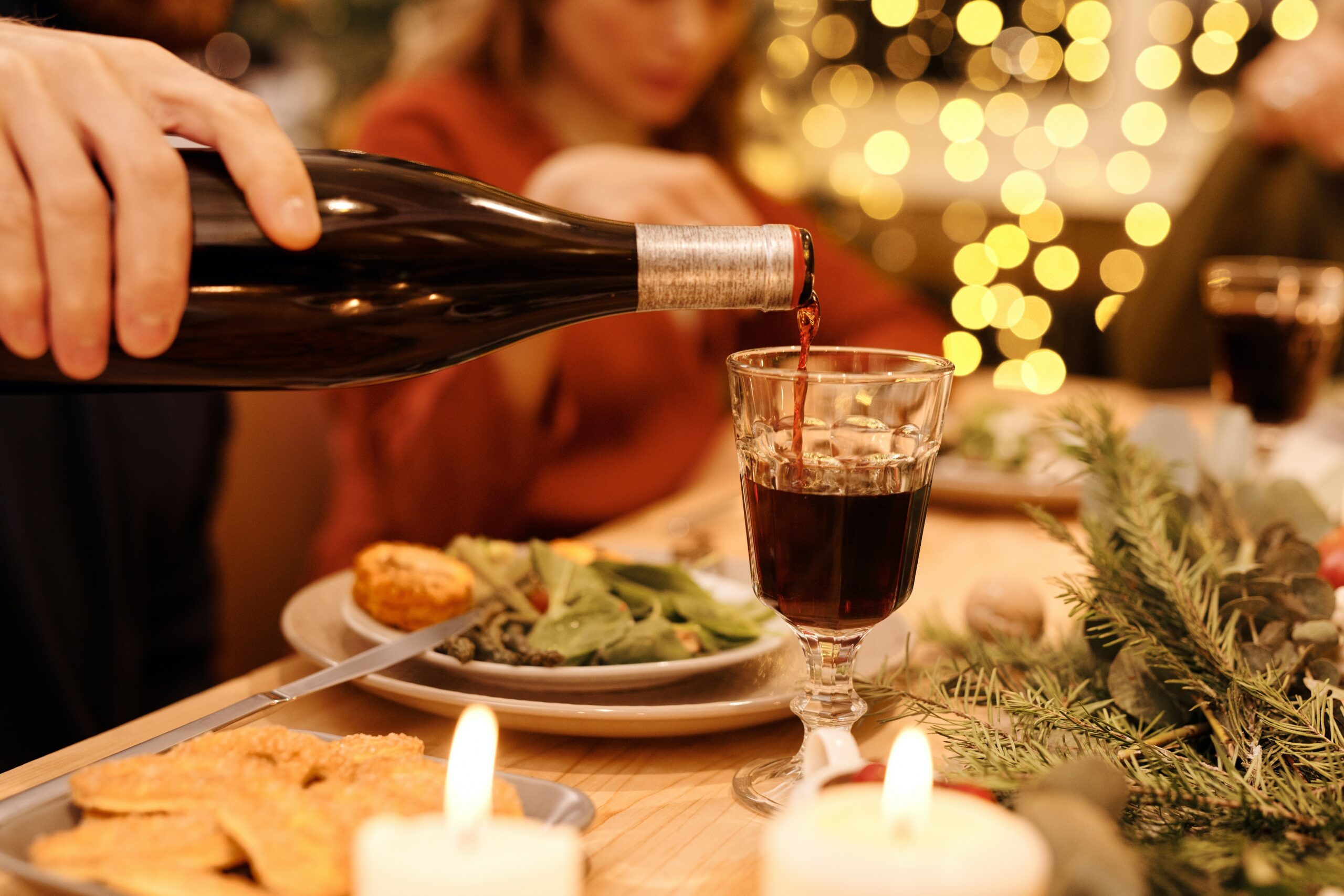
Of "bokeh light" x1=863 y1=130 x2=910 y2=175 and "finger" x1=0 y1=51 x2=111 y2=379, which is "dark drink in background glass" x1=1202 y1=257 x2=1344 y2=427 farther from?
"bokeh light" x1=863 y1=130 x2=910 y2=175

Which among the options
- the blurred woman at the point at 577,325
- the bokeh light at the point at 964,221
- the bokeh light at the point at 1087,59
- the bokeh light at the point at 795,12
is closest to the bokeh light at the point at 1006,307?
the bokeh light at the point at 964,221

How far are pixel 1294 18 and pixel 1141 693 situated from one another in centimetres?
356

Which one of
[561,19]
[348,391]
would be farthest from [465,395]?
[561,19]

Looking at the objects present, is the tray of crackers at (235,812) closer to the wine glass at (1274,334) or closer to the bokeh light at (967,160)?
the wine glass at (1274,334)

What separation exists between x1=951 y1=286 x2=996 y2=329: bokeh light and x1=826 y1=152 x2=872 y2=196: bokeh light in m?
0.57

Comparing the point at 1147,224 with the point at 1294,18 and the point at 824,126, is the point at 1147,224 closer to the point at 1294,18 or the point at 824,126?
the point at 1294,18

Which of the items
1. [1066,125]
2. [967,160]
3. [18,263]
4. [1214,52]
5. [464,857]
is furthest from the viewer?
[967,160]

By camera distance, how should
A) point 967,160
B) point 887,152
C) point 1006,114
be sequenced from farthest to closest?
point 887,152 < point 967,160 < point 1006,114

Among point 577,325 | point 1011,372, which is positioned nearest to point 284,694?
point 577,325

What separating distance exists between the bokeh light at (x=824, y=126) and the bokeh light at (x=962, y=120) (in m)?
0.38

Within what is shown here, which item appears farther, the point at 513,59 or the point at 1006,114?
the point at 1006,114

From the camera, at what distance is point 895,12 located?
13.1ft

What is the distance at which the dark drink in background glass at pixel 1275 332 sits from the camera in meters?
1.23

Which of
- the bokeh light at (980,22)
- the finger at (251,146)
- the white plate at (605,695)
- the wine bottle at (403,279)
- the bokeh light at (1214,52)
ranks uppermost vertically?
the bokeh light at (980,22)
